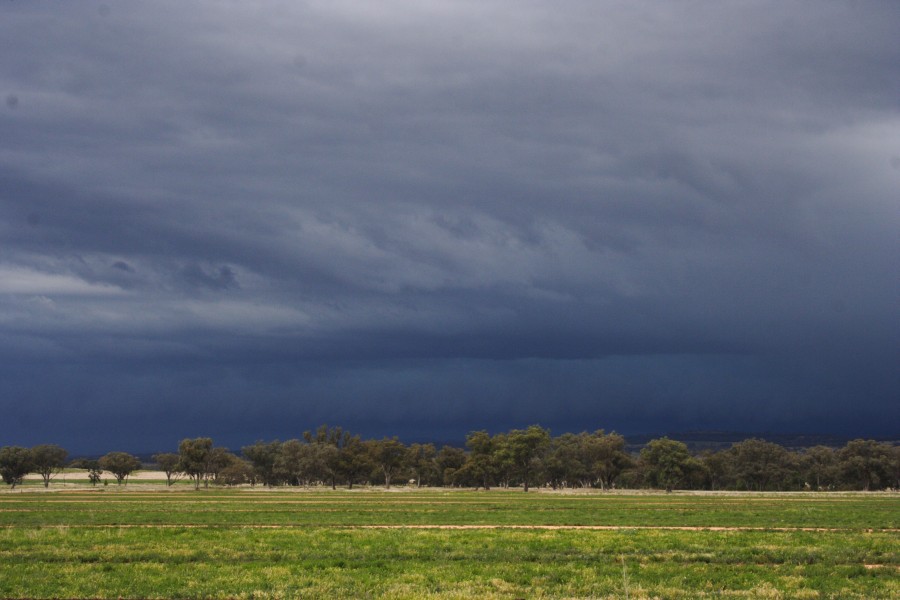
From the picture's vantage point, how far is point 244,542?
3462cm

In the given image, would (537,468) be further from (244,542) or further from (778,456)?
(244,542)

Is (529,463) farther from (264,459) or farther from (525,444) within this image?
(264,459)

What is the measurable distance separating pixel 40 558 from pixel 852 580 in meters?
28.1

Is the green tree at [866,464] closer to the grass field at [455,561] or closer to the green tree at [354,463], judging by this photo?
the green tree at [354,463]

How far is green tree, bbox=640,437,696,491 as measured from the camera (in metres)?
138

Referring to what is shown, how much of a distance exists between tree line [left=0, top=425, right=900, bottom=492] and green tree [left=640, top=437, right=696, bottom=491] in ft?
0.56

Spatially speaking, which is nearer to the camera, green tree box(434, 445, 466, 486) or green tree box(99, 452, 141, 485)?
green tree box(99, 452, 141, 485)

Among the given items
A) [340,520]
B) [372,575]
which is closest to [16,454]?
[340,520]

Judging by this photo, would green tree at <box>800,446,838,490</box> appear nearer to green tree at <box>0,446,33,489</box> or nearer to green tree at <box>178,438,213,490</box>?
green tree at <box>178,438,213,490</box>

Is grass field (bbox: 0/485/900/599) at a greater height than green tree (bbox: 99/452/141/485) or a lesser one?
greater

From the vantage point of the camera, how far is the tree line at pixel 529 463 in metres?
150

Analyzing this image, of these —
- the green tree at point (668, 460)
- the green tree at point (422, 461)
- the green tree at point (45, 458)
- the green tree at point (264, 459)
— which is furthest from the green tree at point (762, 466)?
the green tree at point (45, 458)

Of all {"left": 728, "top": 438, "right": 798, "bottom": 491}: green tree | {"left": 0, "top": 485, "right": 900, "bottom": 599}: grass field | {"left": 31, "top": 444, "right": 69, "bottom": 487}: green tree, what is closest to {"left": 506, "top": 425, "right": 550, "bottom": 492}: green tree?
{"left": 728, "top": 438, "right": 798, "bottom": 491}: green tree

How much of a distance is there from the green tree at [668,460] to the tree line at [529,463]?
172 mm
